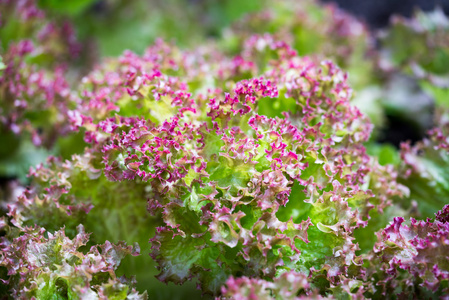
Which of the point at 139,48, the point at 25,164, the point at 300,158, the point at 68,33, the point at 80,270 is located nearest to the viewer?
the point at 80,270

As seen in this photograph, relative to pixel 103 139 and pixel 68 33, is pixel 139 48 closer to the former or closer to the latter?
pixel 68 33

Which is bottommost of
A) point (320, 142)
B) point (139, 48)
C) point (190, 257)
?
point (190, 257)

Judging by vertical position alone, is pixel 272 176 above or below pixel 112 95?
below

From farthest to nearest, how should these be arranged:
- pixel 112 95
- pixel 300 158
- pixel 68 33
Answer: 1. pixel 68 33
2. pixel 112 95
3. pixel 300 158

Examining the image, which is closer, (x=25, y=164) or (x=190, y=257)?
(x=190, y=257)

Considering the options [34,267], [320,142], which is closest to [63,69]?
[34,267]

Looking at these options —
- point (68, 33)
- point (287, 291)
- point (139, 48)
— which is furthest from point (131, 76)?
point (139, 48)
